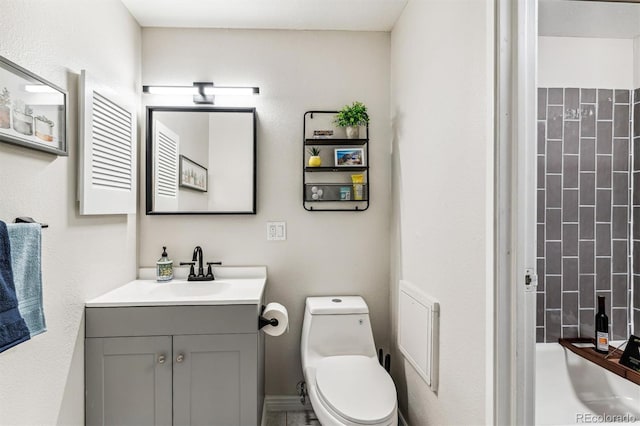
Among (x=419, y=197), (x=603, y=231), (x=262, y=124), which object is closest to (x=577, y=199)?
(x=603, y=231)

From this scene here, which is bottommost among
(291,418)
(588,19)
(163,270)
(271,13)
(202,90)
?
(291,418)

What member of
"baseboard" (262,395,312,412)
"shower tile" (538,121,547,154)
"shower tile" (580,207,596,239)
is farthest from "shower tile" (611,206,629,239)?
"baseboard" (262,395,312,412)

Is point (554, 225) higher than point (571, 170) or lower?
lower

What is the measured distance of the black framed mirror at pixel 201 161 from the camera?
219 cm

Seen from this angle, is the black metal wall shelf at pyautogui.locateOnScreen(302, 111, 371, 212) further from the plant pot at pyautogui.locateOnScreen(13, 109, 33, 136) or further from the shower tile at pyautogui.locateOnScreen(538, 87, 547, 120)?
the plant pot at pyautogui.locateOnScreen(13, 109, 33, 136)

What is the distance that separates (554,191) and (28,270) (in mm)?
2432

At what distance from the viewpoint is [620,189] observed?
194 cm

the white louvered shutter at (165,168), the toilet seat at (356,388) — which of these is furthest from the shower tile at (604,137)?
the white louvered shutter at (165,168)

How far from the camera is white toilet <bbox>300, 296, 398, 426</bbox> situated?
59.2 inches

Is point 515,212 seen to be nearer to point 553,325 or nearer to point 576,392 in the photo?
point 553,325

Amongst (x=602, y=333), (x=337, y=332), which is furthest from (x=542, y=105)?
(x=337, y=332)

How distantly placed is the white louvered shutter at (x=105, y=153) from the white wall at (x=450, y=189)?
1.56 metres

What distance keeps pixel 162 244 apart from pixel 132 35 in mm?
1284

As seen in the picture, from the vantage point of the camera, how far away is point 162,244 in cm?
224
